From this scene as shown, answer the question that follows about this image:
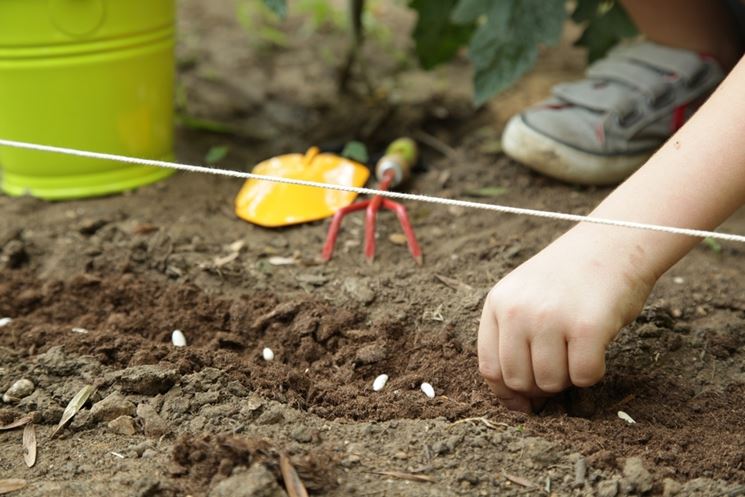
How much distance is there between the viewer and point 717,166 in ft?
4.11

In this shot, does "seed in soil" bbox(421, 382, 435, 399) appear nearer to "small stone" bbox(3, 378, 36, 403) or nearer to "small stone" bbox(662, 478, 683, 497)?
"small stone" bbox(662, 478, 683, 497)

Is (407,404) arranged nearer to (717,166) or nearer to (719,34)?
(717,166)

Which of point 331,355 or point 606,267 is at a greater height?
point 606,267

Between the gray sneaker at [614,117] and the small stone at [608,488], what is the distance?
3.60 ft

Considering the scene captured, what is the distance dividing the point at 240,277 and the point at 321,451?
26.0 inches

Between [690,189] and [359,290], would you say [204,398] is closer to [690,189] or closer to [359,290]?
[359,290]

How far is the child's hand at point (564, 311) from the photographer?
3.98 feet

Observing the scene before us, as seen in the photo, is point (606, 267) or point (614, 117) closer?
point (606, 267)

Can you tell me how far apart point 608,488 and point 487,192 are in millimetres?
1122

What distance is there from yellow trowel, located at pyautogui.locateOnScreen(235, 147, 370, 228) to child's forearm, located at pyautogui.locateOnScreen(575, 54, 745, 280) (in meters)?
0.87

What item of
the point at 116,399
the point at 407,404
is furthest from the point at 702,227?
the point at 116,399

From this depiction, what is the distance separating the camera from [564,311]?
1.21 m

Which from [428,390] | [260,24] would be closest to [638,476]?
[428,390]


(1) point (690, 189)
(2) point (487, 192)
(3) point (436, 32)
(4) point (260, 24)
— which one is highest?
(1) point (690, 189)
